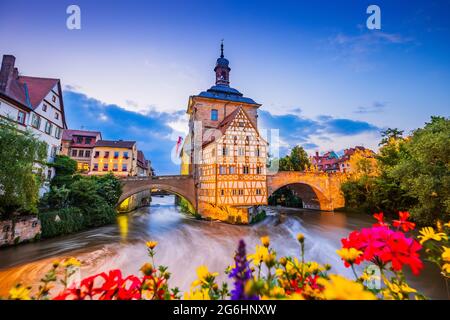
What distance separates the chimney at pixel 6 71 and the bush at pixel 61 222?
873 cm

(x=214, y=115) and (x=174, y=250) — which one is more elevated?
(x=214, y=115)

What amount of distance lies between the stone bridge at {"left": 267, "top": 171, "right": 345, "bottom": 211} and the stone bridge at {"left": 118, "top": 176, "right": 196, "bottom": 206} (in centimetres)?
942

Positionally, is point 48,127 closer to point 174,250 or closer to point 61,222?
point 61,222

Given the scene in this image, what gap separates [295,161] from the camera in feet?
115

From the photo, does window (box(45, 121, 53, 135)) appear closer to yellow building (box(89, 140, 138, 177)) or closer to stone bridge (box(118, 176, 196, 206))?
stone bridge (box(118, 176, 196, 206))

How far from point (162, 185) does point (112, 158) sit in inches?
559

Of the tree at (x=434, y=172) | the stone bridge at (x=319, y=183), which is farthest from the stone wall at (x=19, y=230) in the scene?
the tree at (x=434, y=172)

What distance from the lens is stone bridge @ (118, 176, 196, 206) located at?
20.6 m

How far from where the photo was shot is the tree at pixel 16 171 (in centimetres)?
929

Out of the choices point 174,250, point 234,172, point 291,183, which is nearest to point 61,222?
point 174,250

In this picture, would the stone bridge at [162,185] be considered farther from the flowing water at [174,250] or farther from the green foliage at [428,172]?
the green foliage at [428,172]

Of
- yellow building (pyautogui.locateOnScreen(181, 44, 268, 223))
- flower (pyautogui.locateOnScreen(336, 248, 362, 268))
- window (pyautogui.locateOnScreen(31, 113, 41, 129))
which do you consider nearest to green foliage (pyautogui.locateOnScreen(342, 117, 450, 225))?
yellow building (pyautogui.locateOnScreen(181, 44, 268, 223))

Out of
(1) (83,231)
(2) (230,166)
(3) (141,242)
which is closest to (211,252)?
(3) (141,242)
